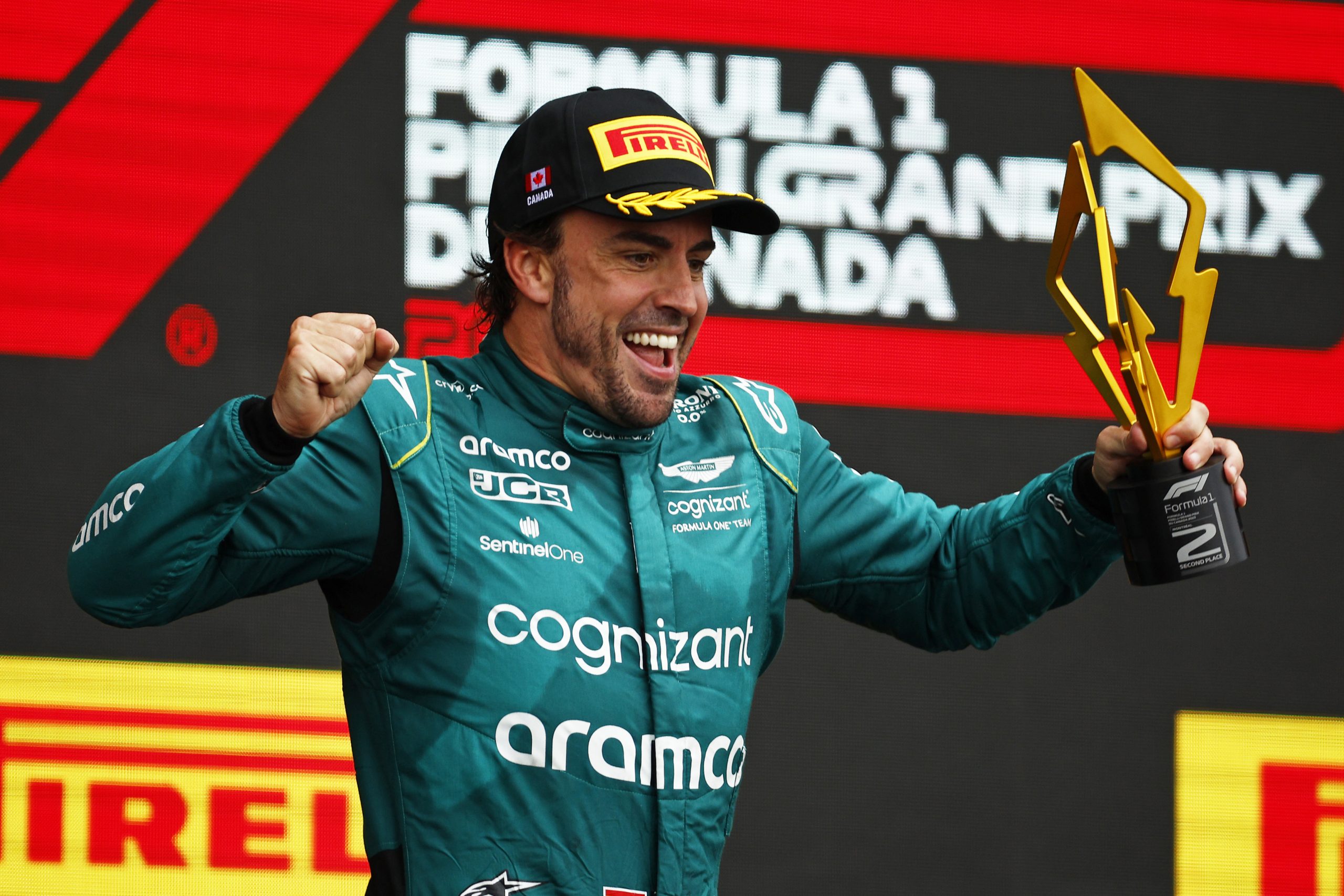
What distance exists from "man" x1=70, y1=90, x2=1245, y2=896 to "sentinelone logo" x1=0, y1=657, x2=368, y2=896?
913 mm

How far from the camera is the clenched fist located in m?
1.39

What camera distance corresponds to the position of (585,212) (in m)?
1.77

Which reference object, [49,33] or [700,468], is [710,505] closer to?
[700,468]

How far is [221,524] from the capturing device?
1.43 meters

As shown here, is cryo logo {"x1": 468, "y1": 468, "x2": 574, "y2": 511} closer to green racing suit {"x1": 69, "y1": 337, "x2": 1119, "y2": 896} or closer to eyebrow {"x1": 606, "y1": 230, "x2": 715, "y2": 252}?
green racing suit {"x1": 69, "y1": 337, "x2": 1119, "y2": 896}

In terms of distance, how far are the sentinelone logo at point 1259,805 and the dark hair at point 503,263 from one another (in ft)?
4.52

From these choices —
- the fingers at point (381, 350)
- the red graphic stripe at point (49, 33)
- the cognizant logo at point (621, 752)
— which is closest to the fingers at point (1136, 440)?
the cognizant logo at point (621, 752)

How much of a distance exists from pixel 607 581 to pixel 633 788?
20 cm

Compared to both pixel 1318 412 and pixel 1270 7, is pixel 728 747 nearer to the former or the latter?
pixel 1318 412

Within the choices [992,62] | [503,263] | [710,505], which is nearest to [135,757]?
[503,263]

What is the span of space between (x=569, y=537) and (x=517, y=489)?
0.07 m

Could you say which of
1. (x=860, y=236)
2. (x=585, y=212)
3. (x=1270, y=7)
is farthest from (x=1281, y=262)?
(x=585, y=212)

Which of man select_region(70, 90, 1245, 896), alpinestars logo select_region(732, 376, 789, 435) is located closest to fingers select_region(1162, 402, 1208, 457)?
man select_region(70, 90, 1245, 896)

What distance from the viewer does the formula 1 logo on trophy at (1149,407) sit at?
1.62 metres
